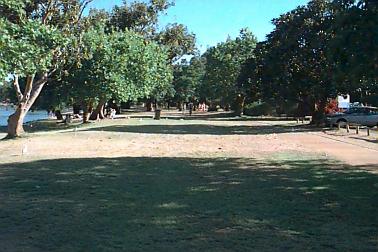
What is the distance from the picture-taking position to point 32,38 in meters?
17.9

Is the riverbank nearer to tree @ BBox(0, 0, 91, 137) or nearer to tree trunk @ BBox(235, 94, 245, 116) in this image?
tree @ BBox(0, 0, 91, 137)

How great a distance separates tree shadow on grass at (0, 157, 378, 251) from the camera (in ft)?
21.7

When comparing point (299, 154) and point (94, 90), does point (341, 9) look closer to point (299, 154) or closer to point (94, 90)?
point (299, 154)

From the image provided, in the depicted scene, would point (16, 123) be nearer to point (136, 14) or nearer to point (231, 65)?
point (136, 14)

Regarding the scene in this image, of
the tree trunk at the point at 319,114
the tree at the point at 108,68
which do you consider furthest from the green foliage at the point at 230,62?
the tree at the point at 108,68

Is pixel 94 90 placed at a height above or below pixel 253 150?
above

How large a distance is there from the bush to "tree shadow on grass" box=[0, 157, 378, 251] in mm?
51460

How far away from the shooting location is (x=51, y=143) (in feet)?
73.3

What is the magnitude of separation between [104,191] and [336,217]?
4.55 metres

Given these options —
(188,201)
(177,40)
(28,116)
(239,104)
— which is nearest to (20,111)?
(188,201)

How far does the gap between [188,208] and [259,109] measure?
58889 millimetres

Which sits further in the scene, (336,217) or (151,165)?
(151,165)

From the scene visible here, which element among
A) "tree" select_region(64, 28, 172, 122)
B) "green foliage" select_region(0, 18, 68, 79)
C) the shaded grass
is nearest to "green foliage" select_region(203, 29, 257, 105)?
"tree" select_region(64, 28, 172, 122)

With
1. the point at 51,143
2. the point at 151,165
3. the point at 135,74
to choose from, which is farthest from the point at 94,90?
the point at 151,165
